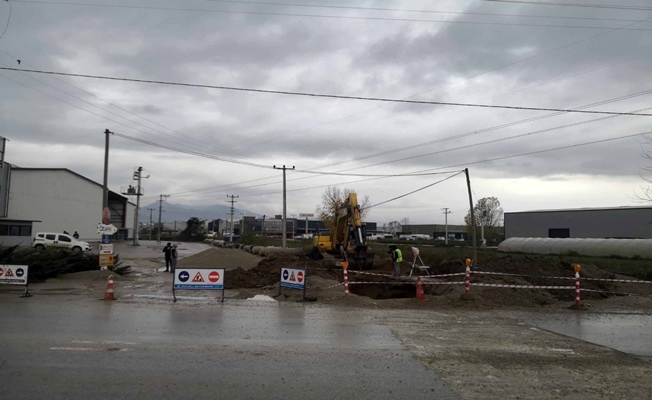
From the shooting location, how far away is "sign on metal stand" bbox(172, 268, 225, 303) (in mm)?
16875

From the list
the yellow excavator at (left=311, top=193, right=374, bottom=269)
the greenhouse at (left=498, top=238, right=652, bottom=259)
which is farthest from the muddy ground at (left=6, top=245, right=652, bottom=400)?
the greenhouse at (left=498, top=238, right=652, bottom=259)

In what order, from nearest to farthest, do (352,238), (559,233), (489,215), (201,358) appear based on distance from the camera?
(201,358), (352,238), (559,233), (489,215)

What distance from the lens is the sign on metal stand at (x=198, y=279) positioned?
1688 cm

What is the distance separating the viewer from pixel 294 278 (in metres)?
17.2

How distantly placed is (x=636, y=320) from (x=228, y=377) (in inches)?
493

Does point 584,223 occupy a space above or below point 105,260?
above

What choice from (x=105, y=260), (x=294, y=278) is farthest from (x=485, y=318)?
(x=105, y=260)

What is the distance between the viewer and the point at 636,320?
560 inches

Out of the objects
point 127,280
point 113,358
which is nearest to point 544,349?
point 113,358

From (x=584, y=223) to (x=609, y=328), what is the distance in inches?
2177

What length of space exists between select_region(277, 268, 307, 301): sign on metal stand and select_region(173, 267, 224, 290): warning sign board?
2149 mm

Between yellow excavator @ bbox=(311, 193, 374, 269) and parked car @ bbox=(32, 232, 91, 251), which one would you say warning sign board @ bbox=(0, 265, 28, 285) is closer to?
yellow excavator @ bbox=(311, 193, 374, 269)

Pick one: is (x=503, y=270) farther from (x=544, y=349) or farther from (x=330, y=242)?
(x=544, y=349)

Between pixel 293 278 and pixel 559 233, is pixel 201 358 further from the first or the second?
pixel 559 233
